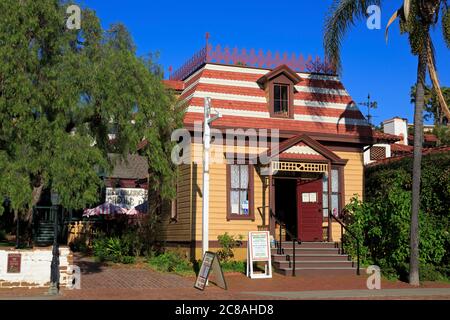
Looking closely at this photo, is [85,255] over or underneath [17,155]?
underneath

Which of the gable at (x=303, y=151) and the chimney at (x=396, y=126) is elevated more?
the chimney at (x=396, y=126)

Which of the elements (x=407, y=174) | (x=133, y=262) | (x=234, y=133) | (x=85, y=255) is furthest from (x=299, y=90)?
(x=85, y=255)

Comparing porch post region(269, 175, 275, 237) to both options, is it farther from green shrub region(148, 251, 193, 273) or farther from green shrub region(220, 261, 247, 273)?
green shrub region(148, 251, 193, 273)

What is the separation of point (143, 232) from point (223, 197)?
4.05m

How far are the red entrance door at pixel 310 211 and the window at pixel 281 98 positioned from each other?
9.39ft

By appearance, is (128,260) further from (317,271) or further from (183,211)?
(317,271)

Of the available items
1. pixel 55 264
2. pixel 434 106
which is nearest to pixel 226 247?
pixel 55 264

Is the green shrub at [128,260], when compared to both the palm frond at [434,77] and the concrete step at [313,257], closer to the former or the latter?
the concrete step at [313,257]

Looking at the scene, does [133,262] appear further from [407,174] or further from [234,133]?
[407,174]

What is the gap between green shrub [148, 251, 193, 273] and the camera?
56.7ft

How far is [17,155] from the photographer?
12570mm

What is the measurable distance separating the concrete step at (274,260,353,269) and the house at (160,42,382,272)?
3.64 feet

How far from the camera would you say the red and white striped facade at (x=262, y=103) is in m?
19.8

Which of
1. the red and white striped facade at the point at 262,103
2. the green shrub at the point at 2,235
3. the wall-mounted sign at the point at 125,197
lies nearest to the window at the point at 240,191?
the red and white striped facade at the point at 262,103
